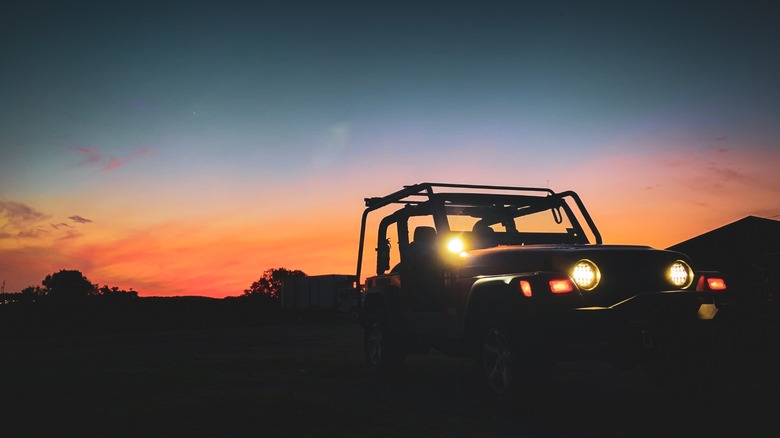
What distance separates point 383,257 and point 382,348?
133cm

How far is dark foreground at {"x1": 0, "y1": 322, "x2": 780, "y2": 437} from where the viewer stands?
223 inches

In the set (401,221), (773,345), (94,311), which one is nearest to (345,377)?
(401,221)

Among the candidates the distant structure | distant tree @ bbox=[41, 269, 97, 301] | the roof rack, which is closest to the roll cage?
the roof rack

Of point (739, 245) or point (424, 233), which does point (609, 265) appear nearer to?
point (424, 233)

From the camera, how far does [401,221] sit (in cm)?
930

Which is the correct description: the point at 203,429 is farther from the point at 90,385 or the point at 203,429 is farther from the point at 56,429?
the point at 90,385

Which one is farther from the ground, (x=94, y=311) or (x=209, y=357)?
(x=94, y=311)

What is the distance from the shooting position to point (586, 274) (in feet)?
20.0

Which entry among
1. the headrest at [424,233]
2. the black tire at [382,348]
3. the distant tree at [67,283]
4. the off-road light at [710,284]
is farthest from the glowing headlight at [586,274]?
the distant tree at [67,283]

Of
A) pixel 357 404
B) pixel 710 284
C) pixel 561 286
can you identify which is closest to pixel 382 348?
pixel 357 404

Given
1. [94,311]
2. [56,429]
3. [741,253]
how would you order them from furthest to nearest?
[94,311], [741,253], [56,429]

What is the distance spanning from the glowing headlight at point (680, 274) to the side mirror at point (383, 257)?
13.7 ft

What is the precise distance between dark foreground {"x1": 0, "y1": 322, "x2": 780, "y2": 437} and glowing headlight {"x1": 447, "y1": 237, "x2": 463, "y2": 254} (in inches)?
63.4

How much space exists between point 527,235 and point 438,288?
58.8 inches
